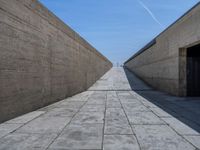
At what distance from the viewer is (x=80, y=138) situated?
392 centimetres

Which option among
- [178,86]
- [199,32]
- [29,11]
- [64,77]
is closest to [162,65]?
[178,86]

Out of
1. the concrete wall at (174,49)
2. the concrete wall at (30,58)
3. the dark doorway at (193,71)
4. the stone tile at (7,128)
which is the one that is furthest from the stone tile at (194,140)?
the dark doorway at (193,71)

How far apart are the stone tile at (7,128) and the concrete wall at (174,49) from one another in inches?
306

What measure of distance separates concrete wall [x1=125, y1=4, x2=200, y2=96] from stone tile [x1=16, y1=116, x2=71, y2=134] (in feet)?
22.1

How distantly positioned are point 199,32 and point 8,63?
747 centimetres

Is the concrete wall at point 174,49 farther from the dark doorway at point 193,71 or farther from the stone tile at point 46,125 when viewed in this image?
the stone tile at point 46,125

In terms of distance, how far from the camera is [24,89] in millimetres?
6008

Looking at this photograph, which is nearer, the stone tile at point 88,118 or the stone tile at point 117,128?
the stone tile at point 117,128

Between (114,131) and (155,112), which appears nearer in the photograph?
(114,131)

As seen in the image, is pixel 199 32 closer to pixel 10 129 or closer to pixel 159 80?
pixel 159 80

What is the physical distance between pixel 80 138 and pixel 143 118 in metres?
2.34

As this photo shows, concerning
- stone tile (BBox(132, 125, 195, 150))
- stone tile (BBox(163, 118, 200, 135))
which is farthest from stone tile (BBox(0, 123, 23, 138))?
stone tile (BBox(163, 118, 200, 135))

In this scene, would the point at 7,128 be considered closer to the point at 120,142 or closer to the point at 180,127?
the point at 120,142

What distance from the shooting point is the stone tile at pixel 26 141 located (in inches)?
136
